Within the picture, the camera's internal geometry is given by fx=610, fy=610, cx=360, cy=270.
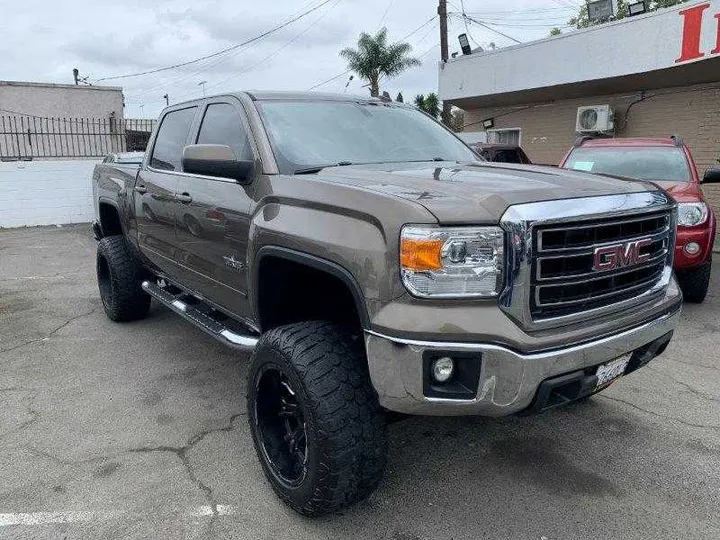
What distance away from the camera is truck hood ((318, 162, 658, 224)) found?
7.57ft

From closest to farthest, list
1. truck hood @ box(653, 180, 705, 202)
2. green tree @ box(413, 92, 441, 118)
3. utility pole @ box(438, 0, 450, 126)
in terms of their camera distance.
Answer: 1. truck hood @ box(653, 180, 705, 202)
2. utility pole @ box(438, 0, 450, 126)
3. green tree @ box(413, 92, 441, 118)

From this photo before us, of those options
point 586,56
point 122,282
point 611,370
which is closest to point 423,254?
point 611,370

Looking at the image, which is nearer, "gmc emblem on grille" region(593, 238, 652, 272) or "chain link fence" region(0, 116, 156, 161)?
"gmc emblem on grille" region(593, 238, 652, 272)

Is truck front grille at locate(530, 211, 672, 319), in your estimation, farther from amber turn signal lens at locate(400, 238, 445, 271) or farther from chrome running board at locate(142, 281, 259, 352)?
chrome running board at locate(142, 281, 259, 352)

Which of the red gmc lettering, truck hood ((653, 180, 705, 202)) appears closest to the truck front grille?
truck hood ((653, 180, 705, 202))

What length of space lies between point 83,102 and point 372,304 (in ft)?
73.6

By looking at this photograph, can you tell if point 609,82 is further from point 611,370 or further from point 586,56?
point 611,370

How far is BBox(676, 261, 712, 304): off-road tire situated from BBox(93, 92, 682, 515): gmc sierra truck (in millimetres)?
3604

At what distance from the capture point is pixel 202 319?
396 cm

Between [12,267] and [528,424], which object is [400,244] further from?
[12,267]

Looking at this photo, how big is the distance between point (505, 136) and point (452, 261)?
49.2ft

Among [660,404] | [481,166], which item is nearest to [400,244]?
[481,166]

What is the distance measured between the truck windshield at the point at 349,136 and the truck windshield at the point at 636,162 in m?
3.31

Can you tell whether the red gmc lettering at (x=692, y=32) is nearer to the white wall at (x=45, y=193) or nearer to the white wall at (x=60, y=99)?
the white wall at (x=45, y=193)
